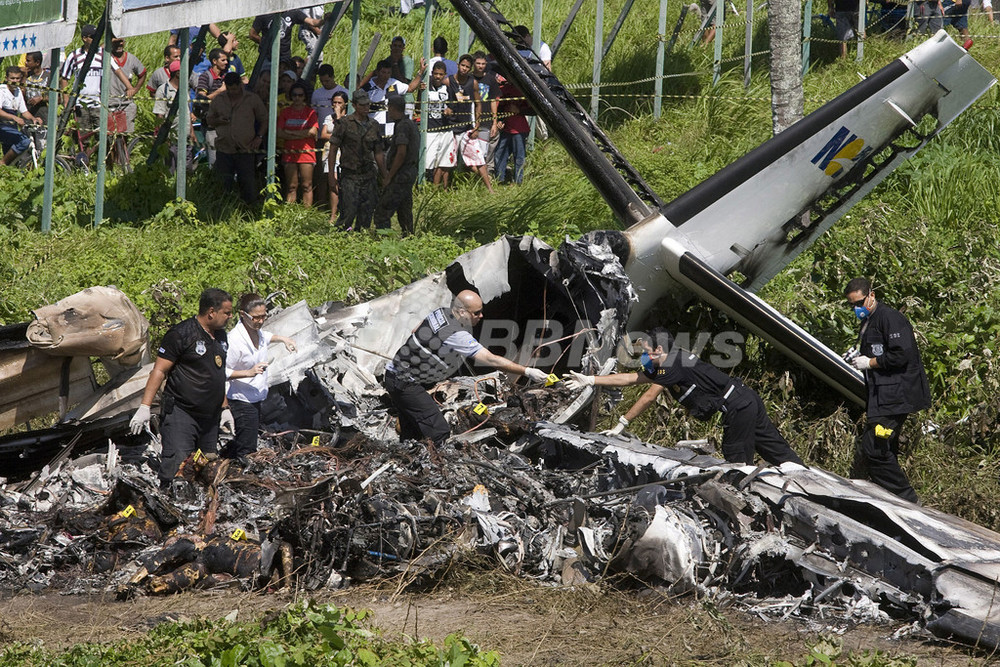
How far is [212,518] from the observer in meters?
7.11

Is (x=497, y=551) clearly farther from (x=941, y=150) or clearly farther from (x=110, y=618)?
(x=941, y=150)

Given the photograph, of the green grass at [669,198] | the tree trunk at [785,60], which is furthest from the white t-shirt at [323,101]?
the tree trunk at [785,60]

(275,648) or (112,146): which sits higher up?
(112,146)

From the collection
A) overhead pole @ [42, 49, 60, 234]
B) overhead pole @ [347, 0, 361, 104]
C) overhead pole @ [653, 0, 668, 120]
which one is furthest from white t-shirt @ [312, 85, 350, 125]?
overhead pole @ [653, 0, 668, 120]

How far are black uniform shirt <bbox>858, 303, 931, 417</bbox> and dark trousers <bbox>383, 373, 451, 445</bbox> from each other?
10.5ft

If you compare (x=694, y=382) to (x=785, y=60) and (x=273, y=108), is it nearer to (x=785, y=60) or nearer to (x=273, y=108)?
(x=785, y=60)

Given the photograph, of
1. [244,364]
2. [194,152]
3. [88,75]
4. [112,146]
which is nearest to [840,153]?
[244,364]

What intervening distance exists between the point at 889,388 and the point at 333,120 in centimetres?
759

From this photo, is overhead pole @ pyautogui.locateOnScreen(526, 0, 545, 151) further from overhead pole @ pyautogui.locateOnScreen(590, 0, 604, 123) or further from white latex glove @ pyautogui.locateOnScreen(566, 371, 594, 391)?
white latex glove @ pyautogui.locateOnScreen(566, 371, 594, 391)

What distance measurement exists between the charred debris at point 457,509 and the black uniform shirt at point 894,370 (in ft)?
3.93

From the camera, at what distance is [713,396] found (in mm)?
8109

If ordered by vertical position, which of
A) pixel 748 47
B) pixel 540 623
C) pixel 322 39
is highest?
pixel 748 47

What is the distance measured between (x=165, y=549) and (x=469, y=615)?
195 centimetres

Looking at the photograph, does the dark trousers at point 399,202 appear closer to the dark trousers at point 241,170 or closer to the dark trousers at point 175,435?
the dark trousers at point 241,170
